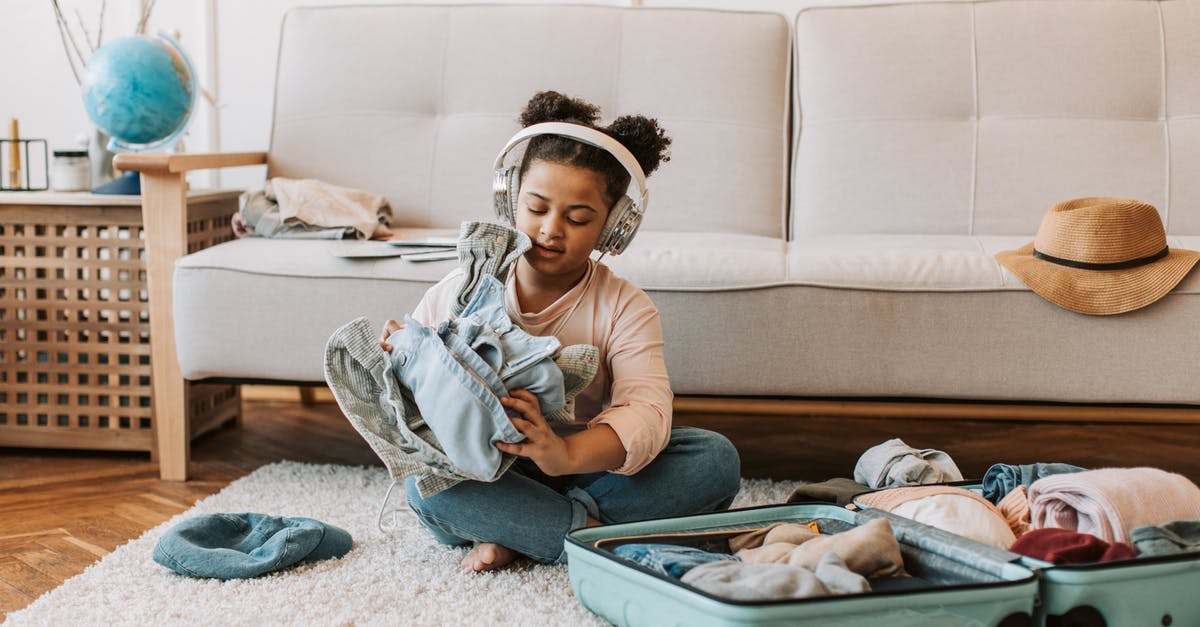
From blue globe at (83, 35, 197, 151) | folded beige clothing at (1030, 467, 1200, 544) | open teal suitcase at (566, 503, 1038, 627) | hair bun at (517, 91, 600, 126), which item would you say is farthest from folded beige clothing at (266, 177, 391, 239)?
folded beige clothing at (1030, 467, 1200, 544)

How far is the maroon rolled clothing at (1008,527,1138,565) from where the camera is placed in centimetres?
104

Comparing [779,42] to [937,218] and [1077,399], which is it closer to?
[937,218]

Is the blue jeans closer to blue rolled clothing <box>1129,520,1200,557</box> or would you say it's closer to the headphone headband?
the headphone headband

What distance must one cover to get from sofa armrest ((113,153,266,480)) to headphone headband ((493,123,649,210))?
74 centimetres

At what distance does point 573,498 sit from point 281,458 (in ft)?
2.63

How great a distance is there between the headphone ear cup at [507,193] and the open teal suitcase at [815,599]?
43cm

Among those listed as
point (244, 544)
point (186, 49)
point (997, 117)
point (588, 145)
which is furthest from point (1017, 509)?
point (186, 49)

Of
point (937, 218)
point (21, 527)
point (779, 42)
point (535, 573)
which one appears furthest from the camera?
point (779, 42)

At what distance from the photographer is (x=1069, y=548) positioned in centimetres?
104

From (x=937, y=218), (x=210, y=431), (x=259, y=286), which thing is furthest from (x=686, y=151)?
(x=210, y=431)

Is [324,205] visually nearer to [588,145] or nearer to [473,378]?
[588,145]

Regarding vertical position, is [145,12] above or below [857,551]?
above

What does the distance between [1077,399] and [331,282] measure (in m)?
1.13

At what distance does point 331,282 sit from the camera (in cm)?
172
